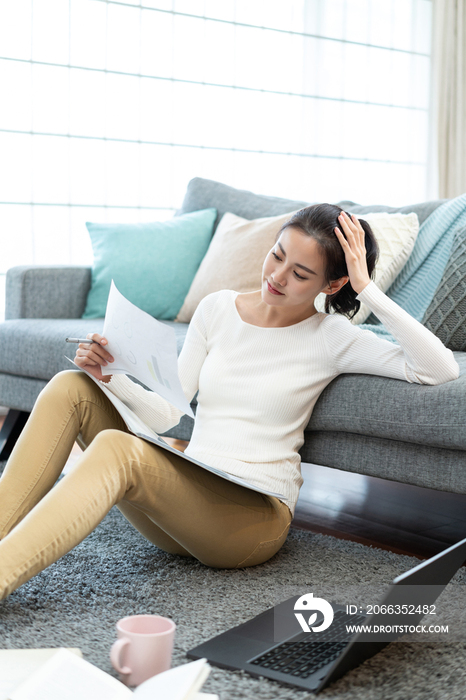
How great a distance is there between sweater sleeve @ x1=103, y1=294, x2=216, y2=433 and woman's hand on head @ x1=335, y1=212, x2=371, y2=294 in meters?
0.35

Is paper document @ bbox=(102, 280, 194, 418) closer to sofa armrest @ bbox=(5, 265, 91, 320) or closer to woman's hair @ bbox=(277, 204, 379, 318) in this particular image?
woman's hair @ bbox=(277, 204, 379, 318)

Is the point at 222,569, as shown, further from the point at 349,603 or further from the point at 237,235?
the point at 237,235

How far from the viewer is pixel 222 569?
5.39 feet

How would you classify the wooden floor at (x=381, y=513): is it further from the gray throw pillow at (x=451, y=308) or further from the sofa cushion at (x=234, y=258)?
the sofa cushion at (x=234, y=258)

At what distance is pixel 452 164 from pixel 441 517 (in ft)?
9.70

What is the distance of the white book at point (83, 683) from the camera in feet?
3.29

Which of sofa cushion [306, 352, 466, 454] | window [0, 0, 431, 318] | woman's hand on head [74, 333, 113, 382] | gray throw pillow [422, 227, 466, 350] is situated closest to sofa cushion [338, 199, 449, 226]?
gray throw pillow [422, 227, 466, 350]

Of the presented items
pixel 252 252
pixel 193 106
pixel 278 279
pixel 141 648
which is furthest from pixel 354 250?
pixel 193 106

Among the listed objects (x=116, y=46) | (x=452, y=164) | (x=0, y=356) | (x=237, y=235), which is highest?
(x=116, y=46)

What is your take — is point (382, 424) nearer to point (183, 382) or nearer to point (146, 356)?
point (183, 382)

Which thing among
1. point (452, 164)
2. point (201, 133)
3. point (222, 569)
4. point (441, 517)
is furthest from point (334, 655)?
point (452, 164)

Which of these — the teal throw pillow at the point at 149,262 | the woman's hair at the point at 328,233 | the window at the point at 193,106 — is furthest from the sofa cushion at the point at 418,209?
the window at the point at 193,106

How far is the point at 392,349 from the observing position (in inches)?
64.2

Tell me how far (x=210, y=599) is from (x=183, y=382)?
1.57ft
